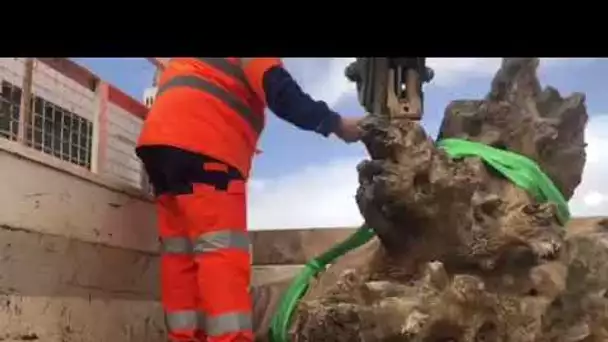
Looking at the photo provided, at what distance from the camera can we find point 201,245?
1795 millimetres

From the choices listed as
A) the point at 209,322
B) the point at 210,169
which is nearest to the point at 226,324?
the point at 209,322

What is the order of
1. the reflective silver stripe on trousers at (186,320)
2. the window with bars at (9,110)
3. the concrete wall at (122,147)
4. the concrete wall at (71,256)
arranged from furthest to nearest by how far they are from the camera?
the concrete wall at (122,147), the reflective silver stripe on trousers at (186,320), the window with bars at (9,110), the concrete wall at (71,256)

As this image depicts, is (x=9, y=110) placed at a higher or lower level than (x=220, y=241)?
higher

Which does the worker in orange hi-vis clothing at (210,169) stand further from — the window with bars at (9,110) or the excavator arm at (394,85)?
the window with bars at (9,110)

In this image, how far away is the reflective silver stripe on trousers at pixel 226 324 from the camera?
1.75 meters

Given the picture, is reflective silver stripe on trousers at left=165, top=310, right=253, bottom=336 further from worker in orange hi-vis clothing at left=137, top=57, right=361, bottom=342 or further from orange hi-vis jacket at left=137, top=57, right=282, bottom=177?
orange hi-vis jacket at left=137, top=57, right=282, bottom=177

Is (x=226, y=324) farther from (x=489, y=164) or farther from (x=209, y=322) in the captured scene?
(x=489, y=164)

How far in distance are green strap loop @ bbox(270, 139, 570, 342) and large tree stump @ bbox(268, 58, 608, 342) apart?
1.4 inches

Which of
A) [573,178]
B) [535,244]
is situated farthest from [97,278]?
[573,178]

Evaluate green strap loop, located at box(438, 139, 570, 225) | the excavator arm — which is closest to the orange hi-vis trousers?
the excavator arm

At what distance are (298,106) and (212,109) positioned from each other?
199mm

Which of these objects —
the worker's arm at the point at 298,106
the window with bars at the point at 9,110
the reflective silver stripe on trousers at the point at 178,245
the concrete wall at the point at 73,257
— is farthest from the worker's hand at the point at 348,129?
the window with bars at the point at 9,110
